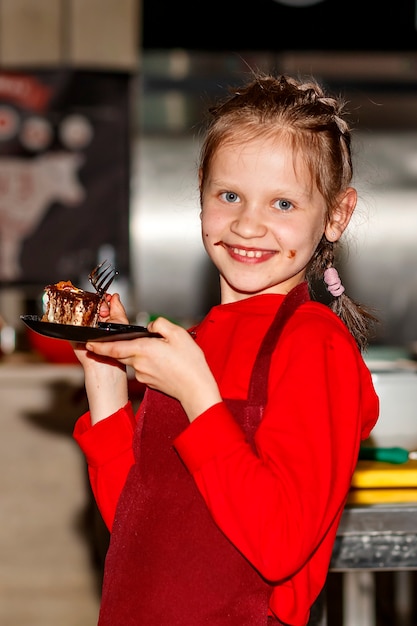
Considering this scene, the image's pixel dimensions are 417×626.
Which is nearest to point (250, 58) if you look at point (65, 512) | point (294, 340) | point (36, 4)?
point (36, 4)

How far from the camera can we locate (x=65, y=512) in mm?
Answer: 3139

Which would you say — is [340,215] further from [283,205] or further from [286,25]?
[286,25]

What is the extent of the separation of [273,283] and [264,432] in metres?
0.19

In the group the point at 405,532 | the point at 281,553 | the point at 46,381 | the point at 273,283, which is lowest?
the point at 46,381

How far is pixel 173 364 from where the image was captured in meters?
0.98

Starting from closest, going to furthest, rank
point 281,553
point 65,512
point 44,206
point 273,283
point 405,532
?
point 281,553 < point 273,283 < point 405,532 < point 65,512 < point 44,206

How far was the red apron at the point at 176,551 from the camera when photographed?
996mm

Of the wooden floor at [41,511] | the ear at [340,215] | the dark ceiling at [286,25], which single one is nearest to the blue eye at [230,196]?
the ear at [340,215]

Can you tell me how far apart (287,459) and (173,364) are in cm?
15

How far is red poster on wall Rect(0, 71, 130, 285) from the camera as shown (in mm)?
4160

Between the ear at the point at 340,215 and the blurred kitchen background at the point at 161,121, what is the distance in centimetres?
250

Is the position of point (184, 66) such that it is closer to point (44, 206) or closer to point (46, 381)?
A: point (44, 206)

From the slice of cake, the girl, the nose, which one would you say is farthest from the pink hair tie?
the slice of cake

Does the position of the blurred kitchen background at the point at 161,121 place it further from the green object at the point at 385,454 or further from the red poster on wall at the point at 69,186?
the green object at the point at 385,454
